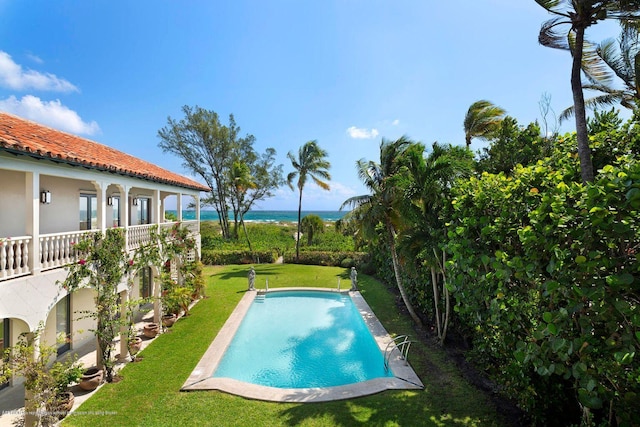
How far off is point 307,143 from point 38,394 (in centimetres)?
2444

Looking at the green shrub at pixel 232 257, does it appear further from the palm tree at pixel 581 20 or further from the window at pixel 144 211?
the palm tree at pixel 581 20

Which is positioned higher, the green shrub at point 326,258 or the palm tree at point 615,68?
the palm tree at point 615,68

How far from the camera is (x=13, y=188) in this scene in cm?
905

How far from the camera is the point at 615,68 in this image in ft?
34.1

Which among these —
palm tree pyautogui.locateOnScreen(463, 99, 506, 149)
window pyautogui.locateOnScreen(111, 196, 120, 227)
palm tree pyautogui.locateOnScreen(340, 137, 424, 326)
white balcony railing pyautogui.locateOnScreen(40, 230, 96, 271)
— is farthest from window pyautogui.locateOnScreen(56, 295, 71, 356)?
palm tree pyautogui.locateOnScreen(463, 99, 506, 149)

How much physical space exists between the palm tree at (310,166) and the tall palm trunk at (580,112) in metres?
22.1

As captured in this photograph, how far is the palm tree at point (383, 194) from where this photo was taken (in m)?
13.1

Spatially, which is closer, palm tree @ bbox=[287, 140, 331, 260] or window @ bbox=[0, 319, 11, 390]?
window @ bbox=[0, 319, 11, 390]

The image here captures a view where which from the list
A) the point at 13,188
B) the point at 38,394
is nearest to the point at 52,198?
the point at 13,188

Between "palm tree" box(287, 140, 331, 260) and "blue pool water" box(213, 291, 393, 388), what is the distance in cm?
1184

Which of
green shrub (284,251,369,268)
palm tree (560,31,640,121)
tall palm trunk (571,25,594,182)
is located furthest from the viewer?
green shrub (284,251,369,268)

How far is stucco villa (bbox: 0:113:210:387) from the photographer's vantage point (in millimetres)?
6652

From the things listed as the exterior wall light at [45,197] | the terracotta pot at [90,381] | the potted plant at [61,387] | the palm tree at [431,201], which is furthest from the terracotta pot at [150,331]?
the palm tree at [431,201]

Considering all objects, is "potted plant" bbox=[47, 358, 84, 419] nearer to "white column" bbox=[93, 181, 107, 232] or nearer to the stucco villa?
the stucco villa
